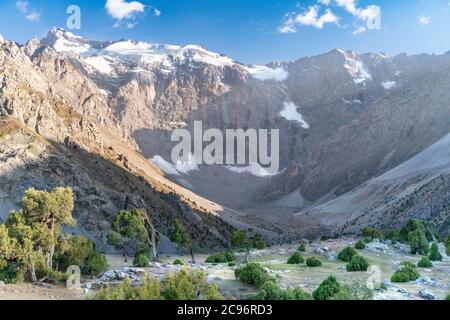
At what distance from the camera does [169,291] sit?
71.6 feet

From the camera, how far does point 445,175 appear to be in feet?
366

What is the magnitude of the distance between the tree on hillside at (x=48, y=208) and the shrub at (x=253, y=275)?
491 inches

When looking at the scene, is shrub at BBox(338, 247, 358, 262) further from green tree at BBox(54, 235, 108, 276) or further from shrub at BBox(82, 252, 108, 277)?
shrub at BBox(82, 252, 108, 277)

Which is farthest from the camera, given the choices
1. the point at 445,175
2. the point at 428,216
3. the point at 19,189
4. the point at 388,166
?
the point at 388,166

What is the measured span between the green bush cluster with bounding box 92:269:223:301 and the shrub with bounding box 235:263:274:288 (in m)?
4.05

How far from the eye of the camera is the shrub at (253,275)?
26359 millimetres

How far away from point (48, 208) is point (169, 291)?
574 inches

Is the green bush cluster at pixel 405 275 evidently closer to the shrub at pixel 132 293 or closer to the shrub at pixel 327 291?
the shrub at pixel 327 291

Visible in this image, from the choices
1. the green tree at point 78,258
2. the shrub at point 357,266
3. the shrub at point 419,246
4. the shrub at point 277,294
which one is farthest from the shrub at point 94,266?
the shrub at point 419,246

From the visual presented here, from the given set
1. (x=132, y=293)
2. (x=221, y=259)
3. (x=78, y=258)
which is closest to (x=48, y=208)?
(x=78, y=258)

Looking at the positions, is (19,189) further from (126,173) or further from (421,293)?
(421,293)

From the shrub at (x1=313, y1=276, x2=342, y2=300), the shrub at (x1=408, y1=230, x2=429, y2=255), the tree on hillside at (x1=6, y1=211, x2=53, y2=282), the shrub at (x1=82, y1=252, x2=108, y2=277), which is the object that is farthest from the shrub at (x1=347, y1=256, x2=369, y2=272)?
the tree on hillside at (x1=6, y1=211, x2=53, y2=282)

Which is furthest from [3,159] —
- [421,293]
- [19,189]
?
[421,293]
